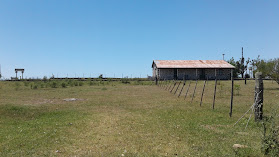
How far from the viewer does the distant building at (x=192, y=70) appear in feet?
149

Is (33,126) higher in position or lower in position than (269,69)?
lower

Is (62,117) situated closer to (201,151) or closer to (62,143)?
(62,143)

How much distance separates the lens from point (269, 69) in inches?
968

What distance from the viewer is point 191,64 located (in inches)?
1841

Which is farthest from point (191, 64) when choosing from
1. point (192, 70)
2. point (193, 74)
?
point (193, 74)

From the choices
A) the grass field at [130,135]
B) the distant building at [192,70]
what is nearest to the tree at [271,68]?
the grass field at [130,135]

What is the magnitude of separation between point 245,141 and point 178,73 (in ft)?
133

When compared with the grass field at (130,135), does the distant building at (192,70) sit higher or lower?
higher

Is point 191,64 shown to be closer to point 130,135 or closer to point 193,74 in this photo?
point 193,74

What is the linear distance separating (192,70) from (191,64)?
1253 mm

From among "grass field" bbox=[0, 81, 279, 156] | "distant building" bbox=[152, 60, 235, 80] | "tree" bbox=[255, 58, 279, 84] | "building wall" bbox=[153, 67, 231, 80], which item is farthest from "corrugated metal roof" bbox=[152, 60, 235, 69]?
"grass field" bbox=[0, 81, 279, 156]

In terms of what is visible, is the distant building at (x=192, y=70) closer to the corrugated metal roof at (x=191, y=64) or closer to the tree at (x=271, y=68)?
the corrugated metal roof at (x=191, y=64)

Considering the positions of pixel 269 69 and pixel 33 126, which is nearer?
pixel 33 126

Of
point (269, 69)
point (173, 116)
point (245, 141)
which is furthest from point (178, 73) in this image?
point (245, 141)
